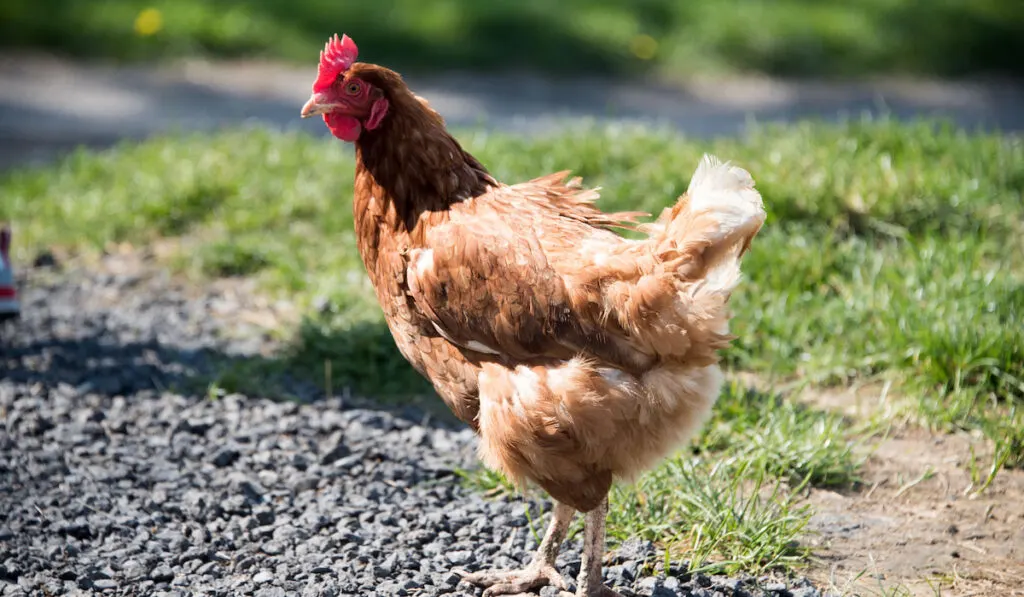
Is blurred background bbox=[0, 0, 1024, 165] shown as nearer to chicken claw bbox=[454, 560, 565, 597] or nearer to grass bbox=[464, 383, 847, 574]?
grass bbox=[464, 383, 847, 574]

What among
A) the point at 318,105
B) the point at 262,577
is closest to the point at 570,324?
the point at 318,105

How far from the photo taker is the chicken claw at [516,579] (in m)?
3.39

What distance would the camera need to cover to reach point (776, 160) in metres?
6.01

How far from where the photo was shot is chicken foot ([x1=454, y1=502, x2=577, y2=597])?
3389mm

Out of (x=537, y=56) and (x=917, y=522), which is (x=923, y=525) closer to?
(x=917, y=522)

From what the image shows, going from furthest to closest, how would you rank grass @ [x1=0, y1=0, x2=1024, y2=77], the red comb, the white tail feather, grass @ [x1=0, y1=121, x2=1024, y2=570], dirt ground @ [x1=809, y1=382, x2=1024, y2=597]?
1. grass @ [x1=0, y1=0, x2=1024, y2=77]
2. grass @ [x1=0, y1=121, x2=1024, y2=570]
3. the red comb
4. dirt ground @ [x1=809, y1=382, x2=1024, y2=597]
5. the white tail feather

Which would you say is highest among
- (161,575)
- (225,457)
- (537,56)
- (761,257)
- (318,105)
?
(537,56)

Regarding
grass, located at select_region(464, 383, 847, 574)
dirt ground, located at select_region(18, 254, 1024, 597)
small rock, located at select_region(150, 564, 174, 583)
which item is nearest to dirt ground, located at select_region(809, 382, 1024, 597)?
dirt ground, located at select_region(18, 254, 1024, 597)

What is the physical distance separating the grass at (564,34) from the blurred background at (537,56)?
0.7 inches

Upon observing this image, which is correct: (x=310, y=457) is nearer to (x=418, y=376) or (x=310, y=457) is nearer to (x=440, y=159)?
(x=418, y=376)

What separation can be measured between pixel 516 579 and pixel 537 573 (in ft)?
0.24

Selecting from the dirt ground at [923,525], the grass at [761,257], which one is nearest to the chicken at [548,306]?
the grass at [761,257]

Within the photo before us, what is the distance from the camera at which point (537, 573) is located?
3418 mm

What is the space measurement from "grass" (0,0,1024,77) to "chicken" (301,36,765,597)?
22.5ft
